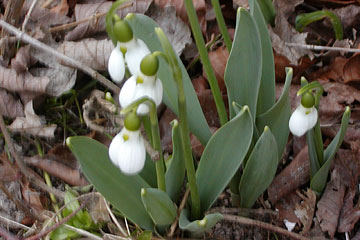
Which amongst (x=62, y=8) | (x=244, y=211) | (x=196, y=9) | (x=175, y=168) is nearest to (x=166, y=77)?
(x=175, y=168)

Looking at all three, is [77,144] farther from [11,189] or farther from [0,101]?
[0,101]

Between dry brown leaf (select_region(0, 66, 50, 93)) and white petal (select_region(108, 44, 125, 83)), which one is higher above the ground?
white petal (select_region(108, 44, 125, 83))

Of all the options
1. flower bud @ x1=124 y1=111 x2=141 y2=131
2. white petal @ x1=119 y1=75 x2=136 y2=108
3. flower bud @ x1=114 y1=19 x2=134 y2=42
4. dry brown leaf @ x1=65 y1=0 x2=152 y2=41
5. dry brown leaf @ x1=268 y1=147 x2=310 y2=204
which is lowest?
Result: dry brown leaf @ x1=268 y1=147 x2=310 y2=204

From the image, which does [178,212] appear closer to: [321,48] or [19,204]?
[19,204]

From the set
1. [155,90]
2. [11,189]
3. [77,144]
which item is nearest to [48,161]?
[11,189]

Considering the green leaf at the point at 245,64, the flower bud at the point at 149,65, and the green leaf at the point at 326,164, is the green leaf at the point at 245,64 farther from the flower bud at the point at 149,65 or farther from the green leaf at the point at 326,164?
the flower bud at the point at 149,65

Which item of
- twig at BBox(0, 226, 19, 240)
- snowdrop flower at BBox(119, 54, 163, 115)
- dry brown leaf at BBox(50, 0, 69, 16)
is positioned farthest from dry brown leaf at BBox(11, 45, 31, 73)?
snowdrop flower at BBox(119, 54, 163, 115)

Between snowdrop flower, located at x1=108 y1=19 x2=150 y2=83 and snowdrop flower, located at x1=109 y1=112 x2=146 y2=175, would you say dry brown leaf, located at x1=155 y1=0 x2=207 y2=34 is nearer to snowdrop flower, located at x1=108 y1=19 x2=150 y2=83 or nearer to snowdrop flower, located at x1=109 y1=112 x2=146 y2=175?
snowdrop flower, located at x1=108 y1=19 x2=150 y2=83

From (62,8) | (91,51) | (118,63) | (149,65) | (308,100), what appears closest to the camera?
(149,65)
